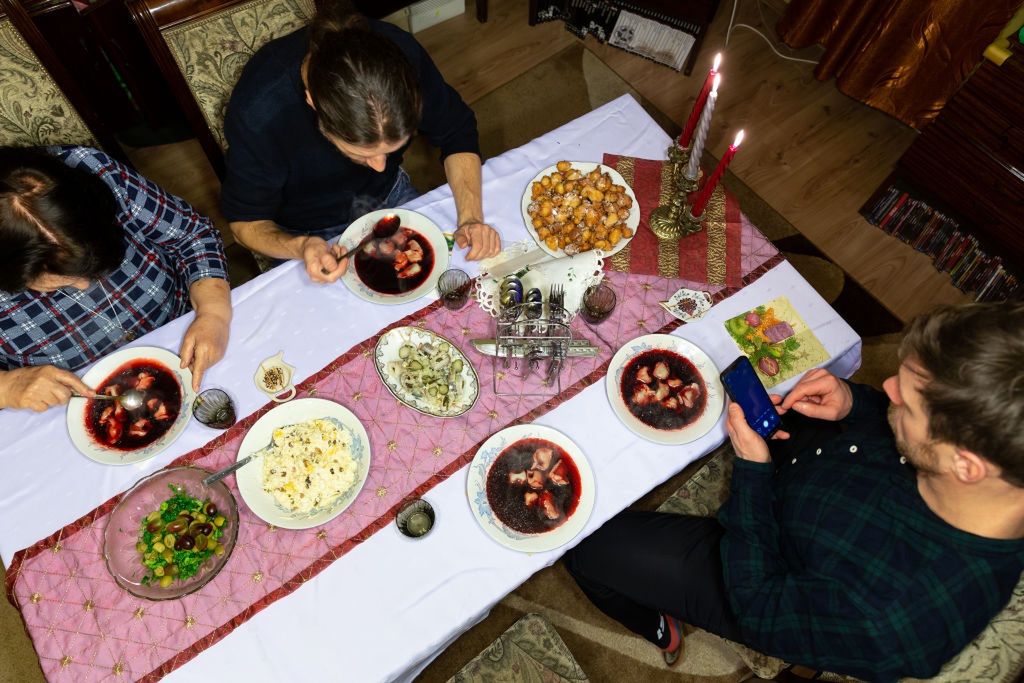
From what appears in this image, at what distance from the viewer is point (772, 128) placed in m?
3.60

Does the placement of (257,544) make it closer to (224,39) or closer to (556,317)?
(556,317)

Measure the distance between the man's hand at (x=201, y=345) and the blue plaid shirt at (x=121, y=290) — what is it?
0.19 metres

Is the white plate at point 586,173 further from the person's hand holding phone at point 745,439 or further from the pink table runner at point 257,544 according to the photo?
the person's hand holding phone at point 745,439

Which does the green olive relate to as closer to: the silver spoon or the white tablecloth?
the white tablecloth

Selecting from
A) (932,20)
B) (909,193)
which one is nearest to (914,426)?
(909,193)

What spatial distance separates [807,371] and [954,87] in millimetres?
2498

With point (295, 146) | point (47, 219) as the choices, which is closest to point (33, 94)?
point (47, 219)

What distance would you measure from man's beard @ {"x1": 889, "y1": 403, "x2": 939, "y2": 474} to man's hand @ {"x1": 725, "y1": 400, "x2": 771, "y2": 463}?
291mm

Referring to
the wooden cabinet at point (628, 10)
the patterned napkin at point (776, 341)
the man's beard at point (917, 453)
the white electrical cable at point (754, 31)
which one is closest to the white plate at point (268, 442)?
the patterned napkin at point (776, 341)

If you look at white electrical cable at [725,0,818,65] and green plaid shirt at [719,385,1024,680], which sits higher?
green plaid shirt at [719,385,1024,680]

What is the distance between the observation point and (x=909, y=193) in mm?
3182

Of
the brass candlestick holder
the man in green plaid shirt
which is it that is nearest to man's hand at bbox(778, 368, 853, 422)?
the man in green plaid shirt

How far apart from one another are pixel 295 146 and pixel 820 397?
168 cm

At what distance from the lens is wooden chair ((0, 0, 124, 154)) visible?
1.64 meters
